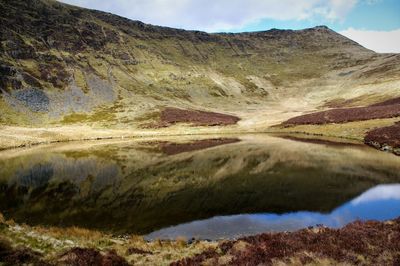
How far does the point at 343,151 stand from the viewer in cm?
5856

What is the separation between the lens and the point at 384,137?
65.2 metres

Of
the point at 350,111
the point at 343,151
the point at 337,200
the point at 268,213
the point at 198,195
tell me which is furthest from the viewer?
the point at 350,111

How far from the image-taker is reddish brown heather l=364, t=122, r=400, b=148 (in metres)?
61.1

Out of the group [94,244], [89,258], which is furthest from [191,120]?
[89,258]

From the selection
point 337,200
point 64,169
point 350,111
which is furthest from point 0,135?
point 350,111

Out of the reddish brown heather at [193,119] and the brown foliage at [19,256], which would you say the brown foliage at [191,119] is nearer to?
the reddish brown heather at [193,119]

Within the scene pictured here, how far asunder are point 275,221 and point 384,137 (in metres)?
47.2

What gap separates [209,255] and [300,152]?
43.2 m

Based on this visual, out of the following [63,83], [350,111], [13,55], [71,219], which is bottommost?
[71,219]

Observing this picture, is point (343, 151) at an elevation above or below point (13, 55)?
below

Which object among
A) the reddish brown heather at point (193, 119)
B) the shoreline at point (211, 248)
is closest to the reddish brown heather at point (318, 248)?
the shoreline at point (211, 248)

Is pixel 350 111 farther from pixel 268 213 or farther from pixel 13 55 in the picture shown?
pixel 13 55

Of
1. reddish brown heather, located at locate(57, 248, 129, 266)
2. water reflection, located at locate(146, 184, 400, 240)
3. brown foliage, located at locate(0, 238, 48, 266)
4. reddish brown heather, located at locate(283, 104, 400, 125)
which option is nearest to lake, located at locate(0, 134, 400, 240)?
water reflection, located at locate(146, 184, 400, 240)

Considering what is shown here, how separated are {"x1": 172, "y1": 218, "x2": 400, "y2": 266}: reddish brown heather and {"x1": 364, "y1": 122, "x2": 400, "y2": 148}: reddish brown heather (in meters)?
43.9
